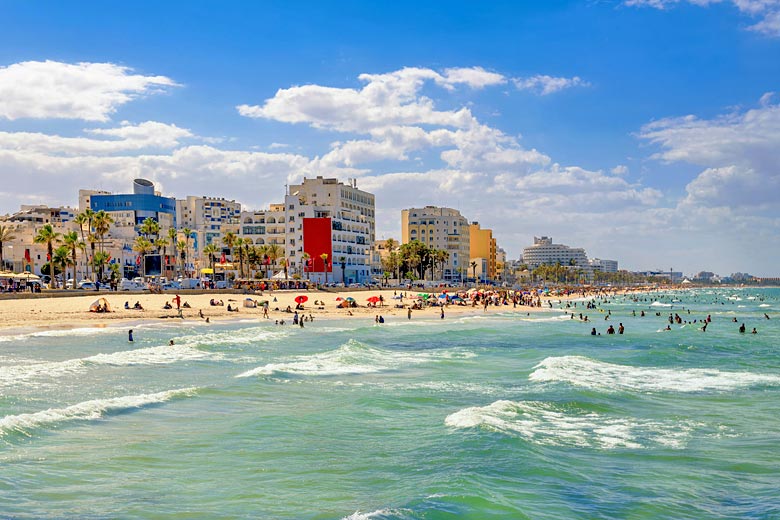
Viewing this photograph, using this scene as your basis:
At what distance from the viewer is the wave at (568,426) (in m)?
19.0

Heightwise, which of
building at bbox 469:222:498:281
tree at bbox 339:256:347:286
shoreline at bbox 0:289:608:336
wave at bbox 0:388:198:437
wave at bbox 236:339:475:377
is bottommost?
wave at bbox 236:339:475:377

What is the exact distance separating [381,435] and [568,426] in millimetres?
5636

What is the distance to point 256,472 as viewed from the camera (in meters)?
15.9

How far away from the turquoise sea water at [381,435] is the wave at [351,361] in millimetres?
200

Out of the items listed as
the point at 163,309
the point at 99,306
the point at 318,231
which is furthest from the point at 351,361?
the point at 318,231

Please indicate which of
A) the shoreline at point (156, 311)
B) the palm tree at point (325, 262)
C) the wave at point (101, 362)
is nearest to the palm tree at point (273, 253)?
the palm tree at point (325, 262)

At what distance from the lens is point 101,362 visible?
32188mm

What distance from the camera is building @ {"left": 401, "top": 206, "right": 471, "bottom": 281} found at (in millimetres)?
173500

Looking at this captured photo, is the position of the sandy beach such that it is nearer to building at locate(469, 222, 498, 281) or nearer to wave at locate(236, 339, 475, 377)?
wave at locate(236, 339, 475, 377)

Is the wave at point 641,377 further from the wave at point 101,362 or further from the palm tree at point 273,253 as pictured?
the palm tree at point 273,253

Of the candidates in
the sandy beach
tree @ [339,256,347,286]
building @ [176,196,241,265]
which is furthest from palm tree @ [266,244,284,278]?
building @ [176,196,241,265]

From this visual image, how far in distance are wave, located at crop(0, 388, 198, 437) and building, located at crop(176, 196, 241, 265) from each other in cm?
13830

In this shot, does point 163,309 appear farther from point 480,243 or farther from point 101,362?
point 480,243

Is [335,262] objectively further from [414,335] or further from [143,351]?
[143,351]
